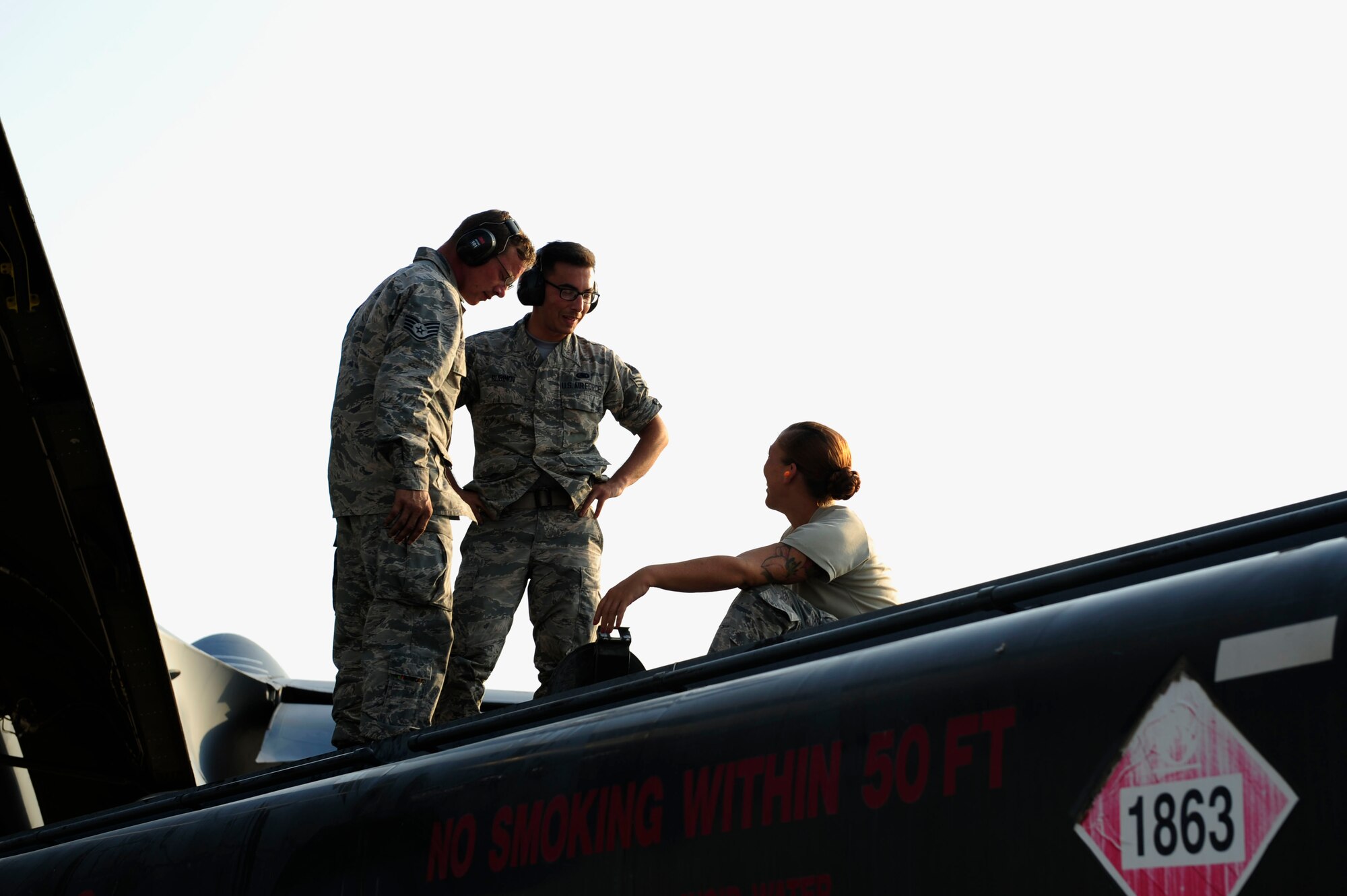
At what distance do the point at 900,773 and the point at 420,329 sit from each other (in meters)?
2.82

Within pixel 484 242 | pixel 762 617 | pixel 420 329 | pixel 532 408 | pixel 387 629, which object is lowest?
pixel 762 617

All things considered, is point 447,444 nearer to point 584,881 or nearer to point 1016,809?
point 584,881

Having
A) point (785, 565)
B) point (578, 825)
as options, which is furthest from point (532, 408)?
point (578, 825)

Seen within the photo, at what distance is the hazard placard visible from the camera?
1.62m

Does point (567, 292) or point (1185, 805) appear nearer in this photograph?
point (1185, 805)

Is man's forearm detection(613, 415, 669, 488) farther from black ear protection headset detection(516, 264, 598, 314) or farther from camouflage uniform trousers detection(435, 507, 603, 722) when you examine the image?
black ear protection headset detection(516, 264, 598, 314)

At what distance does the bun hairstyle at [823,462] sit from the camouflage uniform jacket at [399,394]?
105 centimetres

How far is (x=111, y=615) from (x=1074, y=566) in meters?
3.62

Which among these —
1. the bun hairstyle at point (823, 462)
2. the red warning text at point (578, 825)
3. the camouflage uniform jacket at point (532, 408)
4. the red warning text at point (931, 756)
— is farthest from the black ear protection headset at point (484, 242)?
the red warning text at point (931, 756)

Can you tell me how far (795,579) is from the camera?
3.90 m

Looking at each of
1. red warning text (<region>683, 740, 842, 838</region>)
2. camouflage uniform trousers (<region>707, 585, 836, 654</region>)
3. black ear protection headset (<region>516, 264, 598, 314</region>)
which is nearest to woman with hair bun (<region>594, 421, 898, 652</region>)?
camouflage uniform trousers (<region>707, 585, 836, 654</region>)

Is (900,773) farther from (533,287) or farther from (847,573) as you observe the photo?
(533,287)

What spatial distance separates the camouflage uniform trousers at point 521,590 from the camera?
16.7 ft

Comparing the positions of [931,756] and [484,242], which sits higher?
[484,242]
